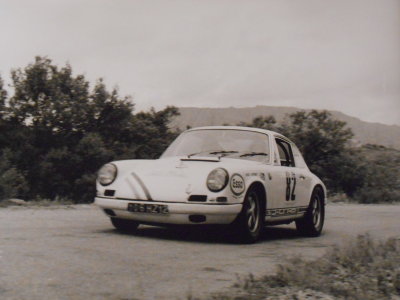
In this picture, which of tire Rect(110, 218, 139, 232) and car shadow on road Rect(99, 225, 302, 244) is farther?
tire Rect(110, 218, 139, 232)

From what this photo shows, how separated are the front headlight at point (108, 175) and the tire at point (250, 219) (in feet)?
4.81

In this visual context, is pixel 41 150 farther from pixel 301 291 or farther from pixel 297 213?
pixel 301 291

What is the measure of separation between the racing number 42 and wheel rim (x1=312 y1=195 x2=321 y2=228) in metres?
0.77

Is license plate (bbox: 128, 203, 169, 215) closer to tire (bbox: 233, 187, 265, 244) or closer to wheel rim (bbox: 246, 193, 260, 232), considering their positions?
tire (bbox: 233, 187, 265, 244)

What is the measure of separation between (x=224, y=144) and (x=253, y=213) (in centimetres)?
114

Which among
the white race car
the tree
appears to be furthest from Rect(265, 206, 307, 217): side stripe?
the tree

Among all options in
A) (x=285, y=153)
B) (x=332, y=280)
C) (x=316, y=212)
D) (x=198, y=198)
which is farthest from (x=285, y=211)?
(x=332, y=280)

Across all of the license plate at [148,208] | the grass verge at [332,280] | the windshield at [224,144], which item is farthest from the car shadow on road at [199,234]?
the grass verge at [332,280]

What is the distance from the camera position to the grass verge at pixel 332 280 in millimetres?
4070

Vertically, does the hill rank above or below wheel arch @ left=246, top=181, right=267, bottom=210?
above

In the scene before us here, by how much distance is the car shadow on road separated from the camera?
715cm

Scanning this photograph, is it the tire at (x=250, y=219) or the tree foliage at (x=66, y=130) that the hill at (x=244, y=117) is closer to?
the tree foliage at (x=66, y=130)

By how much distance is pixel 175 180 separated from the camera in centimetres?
698

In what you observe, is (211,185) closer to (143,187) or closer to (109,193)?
(143,187)
